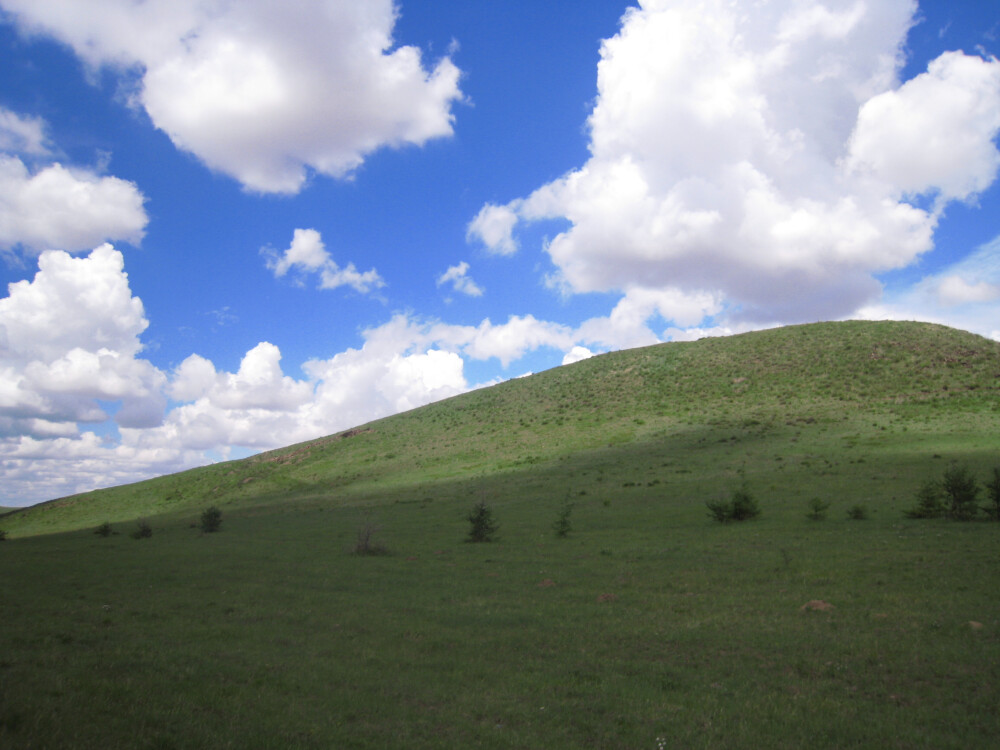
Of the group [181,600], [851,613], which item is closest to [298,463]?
[181,600]

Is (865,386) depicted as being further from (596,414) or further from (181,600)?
(181,600)

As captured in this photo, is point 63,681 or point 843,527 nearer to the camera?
point 63,681

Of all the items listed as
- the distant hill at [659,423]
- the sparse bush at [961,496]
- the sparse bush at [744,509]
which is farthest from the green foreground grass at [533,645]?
the distant hill at [659,423]

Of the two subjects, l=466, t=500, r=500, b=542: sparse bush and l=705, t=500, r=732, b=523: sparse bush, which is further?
l=466, t=500, r=500, b=542: sparse bush

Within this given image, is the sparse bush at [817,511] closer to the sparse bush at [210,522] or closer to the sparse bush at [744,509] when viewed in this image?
the sparse bush at [744,509]

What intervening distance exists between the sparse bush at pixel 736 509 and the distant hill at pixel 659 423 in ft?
46.0

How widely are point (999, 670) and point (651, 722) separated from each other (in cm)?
687

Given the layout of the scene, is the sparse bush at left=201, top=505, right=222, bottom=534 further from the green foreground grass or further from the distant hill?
the green foreground grass

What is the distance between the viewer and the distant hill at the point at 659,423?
53344mm

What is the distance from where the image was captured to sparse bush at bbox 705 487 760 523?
30.1 meters

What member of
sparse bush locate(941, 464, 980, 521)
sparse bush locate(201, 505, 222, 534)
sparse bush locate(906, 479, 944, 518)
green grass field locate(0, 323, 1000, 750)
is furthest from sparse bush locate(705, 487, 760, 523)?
sparse bush locate(201, 505, 222, 534)

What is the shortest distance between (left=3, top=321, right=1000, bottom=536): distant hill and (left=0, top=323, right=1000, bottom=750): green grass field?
434 centimetres

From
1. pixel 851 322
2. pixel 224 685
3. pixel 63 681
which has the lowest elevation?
pixel 224 685

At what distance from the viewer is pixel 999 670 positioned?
10.2 metres
